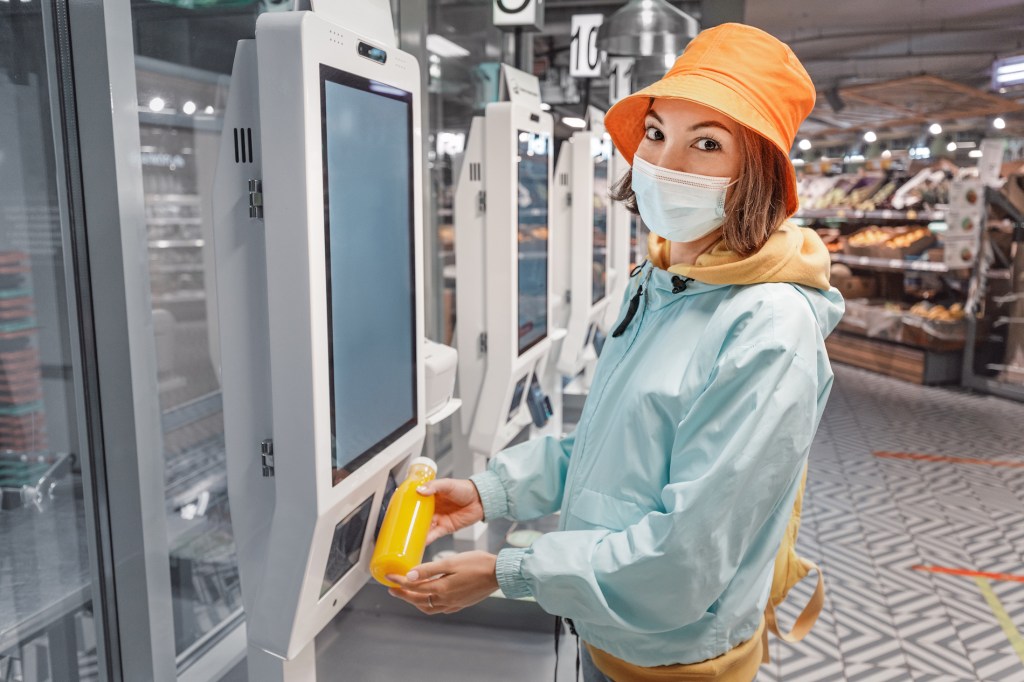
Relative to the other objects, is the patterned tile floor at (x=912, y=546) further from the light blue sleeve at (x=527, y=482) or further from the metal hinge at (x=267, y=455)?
the metal hinge at (x=267, y=455)

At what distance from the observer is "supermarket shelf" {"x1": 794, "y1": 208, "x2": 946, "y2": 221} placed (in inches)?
355

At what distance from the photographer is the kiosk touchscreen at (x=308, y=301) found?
135 cm

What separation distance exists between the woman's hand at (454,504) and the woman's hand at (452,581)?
22cm

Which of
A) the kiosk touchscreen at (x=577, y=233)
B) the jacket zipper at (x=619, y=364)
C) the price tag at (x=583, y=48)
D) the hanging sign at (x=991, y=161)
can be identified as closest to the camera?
the jacket zipper at (x=619, y=364)

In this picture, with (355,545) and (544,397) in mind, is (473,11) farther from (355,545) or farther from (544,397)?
(355,545)

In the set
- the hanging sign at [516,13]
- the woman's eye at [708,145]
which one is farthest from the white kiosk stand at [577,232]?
the woman's eye at [708,145]

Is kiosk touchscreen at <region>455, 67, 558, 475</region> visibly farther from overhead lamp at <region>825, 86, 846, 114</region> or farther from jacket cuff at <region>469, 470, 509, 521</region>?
overhead lamp at <region>825, 86, 846, 114</region>

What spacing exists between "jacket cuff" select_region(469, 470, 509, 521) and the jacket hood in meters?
0.57

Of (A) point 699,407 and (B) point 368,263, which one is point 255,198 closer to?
(B) point 368,263

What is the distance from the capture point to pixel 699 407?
1226mm

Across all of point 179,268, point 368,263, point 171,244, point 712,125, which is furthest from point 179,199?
point 712,125

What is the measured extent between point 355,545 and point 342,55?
943 millimetres

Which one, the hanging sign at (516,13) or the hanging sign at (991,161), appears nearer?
the hanging sign at (516,13)

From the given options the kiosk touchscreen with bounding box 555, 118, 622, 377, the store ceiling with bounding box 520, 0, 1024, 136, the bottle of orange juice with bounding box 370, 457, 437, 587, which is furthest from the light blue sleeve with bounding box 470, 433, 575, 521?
the store ceiling with bounding box 520, 0, 1024, 136
